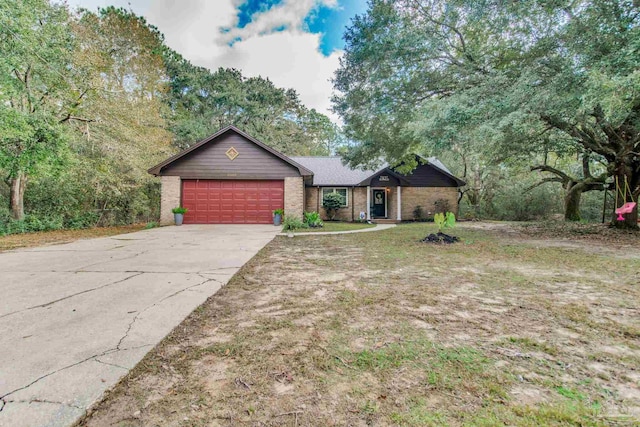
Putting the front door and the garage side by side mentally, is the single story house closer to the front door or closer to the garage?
the garage

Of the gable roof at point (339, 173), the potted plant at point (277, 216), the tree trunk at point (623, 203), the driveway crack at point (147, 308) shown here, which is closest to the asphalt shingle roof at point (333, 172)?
the gable roof at point (339, 173)

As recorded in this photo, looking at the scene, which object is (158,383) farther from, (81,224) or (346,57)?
(81,224)

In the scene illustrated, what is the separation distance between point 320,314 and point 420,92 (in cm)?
879

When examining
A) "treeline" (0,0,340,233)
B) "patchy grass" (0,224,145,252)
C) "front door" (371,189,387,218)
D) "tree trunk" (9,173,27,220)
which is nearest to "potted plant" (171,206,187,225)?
"patchy grass" (0,224,145,252)

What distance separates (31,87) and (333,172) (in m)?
13.7

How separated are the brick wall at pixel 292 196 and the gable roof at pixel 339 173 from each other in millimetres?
3044

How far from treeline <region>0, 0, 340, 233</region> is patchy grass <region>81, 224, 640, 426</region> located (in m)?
9.54

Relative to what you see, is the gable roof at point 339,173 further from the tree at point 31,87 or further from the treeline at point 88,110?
the tree at point 31,87

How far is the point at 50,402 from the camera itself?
53.7 inches

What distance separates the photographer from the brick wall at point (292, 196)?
13.3 m

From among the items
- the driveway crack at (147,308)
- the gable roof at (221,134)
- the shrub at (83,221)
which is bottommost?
the driveway crack at (147,308)

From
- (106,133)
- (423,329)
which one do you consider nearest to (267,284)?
(423,329)

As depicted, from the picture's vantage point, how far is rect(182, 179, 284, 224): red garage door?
13070 mm

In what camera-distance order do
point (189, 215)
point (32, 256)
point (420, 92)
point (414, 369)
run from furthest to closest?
point (189, 215) < point (420, 92) < point (32, 256) < point (414, 369)
